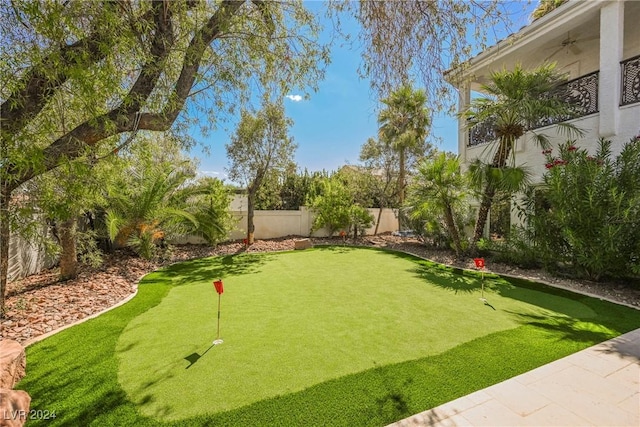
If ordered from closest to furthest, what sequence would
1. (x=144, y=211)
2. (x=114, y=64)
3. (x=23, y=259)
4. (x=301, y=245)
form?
(x=114, y=64), (x=23, y=259), (x=144, y=211), (x=301, y=245)

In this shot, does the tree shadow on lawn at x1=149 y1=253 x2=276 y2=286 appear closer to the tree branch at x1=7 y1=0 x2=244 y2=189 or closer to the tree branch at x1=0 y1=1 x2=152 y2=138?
the tree branch at x1=7 y1=0 x2=244 y2=189

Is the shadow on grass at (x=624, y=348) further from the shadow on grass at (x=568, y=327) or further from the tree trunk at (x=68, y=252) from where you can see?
the tree trunk at (x=68, y=252)

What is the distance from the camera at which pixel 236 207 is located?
50.9ft

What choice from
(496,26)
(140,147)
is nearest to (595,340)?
(496,26)

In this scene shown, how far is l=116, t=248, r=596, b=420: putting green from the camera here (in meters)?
3.12

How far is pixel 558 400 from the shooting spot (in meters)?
2.85

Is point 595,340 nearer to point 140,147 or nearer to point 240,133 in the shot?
point 140,147

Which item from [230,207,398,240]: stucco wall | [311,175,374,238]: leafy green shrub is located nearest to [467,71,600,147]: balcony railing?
[311,175,374,238]: leafy green shrub

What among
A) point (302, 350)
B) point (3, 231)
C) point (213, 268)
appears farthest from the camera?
point (213, 268)

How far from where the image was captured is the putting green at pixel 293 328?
123 inches

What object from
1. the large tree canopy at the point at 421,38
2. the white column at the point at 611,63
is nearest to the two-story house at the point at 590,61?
the white column at the point at 611,63

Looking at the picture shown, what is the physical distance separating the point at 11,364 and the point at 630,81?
43.6 ft

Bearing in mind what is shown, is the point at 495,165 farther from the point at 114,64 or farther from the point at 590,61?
the point at 114,64

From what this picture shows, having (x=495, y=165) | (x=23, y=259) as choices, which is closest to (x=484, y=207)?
(x=495, y=165)
